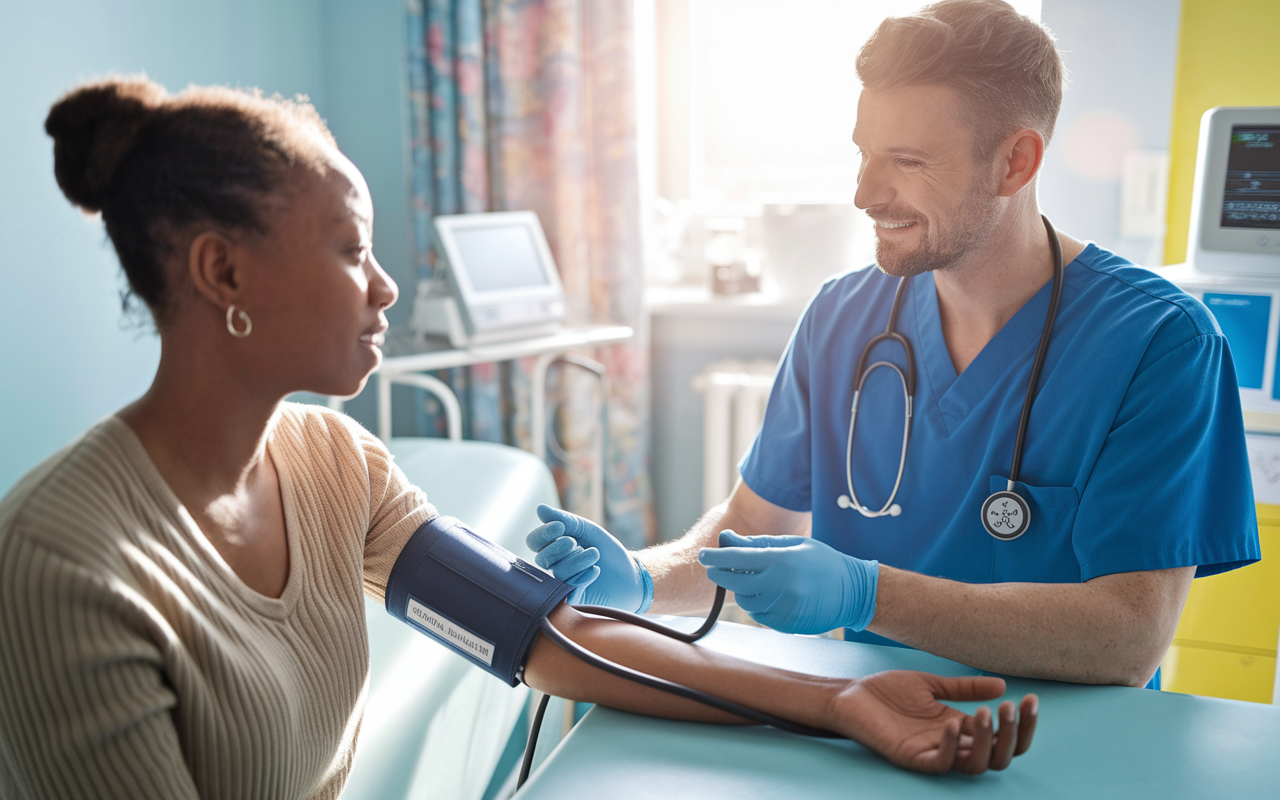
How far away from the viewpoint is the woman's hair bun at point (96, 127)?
2.53ft

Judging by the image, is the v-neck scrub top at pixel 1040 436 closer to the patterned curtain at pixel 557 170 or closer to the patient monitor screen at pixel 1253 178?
the patient monitor screen at pixel 1253 178

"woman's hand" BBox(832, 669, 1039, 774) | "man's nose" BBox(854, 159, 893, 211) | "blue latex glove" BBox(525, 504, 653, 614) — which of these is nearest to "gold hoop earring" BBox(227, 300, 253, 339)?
"blue latex glove" BBox(525, 504, 653, 614)

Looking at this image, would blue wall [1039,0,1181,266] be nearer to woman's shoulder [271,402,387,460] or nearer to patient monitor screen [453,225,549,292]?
patient monitor screen [453,225,549,292]

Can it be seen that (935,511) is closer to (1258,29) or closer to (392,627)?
(392,627)

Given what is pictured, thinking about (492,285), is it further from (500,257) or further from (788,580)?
(788,580)

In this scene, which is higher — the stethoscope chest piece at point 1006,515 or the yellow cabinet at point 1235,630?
the stethoscope chest piece at point 1006,515

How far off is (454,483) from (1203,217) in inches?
63.3

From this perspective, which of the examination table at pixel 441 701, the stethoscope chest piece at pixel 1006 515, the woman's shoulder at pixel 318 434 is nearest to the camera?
the woman's shoulder at pixel 318 434

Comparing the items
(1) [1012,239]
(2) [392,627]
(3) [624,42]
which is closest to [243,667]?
(2) [392,627]

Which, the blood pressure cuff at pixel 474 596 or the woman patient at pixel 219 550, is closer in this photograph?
the woman patient at pixel 219 550

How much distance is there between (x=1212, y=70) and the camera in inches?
82.9

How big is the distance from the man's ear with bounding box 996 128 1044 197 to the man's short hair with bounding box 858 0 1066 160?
0.5 inches

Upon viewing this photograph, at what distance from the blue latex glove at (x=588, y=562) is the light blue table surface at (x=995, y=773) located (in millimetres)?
256

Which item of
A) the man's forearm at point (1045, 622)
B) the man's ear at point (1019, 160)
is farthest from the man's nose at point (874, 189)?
the man's forearm at point (1045, 622)
